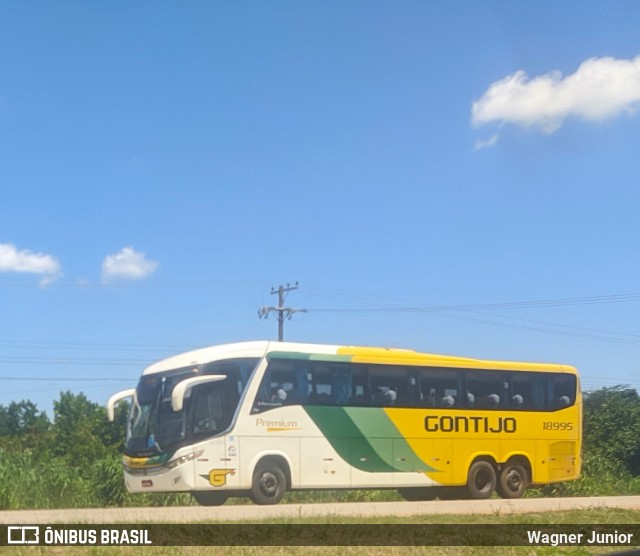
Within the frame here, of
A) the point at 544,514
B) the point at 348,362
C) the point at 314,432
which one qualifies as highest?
the point at 348,362

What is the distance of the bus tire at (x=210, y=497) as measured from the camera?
22.5 meters

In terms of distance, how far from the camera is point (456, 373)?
25.4 meters

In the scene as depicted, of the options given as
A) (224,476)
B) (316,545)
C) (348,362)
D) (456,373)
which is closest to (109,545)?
(316,545)

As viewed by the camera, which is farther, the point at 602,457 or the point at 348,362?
the point at 602,457

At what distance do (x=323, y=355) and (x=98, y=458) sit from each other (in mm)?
7137

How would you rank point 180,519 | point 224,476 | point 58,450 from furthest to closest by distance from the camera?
point 58,450
point 224,476
point 180,519

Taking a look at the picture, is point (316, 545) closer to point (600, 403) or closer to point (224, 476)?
point (224, 476)

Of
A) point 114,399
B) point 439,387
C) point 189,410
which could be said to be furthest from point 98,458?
point 439,387

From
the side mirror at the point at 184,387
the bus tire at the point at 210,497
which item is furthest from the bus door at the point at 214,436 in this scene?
the bus tire at the point at 210,497

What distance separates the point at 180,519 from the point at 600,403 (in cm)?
2241

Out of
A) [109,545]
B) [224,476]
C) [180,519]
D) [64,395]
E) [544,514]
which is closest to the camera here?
[109,545]

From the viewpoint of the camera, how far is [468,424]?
25.5m

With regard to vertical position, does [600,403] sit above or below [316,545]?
above

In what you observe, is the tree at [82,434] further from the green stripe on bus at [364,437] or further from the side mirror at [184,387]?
the green stripe on bus at [364,437]
